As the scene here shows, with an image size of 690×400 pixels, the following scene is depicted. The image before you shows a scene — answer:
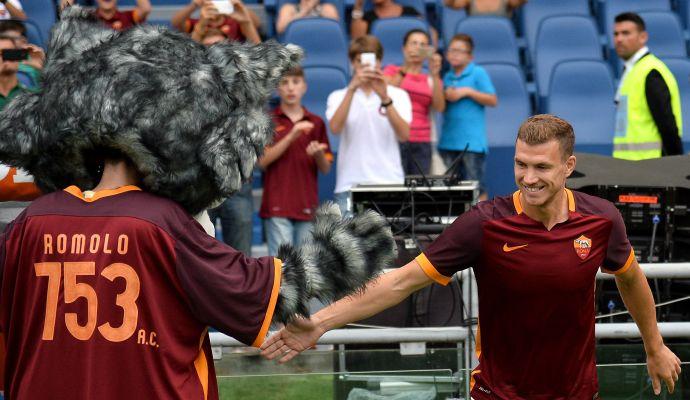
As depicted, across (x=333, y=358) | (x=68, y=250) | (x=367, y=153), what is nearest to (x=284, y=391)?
(x=333, y=358)

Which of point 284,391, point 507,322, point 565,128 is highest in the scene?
point 565,128

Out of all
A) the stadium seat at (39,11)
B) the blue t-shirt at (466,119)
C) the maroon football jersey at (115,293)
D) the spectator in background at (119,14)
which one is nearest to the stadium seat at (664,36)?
the blue t-shirt at (466,119)

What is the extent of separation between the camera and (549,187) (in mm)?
4008

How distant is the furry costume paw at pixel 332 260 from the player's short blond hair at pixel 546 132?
2.58ft

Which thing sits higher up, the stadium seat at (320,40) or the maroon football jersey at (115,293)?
the stadium seat at (320,40)

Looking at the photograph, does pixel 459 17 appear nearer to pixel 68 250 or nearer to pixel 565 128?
pixel 565 128

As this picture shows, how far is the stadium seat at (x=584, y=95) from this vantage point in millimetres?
10023

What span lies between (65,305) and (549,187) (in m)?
1.71

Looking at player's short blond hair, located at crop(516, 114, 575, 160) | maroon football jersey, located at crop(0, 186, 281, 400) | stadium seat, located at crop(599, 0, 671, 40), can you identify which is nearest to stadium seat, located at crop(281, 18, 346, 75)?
stadium seat, located at crop(599, 0, 671, 40)

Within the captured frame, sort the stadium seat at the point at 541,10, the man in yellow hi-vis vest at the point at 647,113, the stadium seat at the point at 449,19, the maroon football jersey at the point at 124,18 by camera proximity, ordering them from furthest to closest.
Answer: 1. the stadium seat at the point at 541,10
2. the stadium seat at the point at 449,19
3. the maroon football jersey at the point at 124,18
4. the man in yellow hi-vis vest at the point at 647,113

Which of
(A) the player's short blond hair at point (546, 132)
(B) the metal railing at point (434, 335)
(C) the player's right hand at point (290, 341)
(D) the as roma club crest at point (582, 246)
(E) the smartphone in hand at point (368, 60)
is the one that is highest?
(E) the smartphone in hand at point (368, 60)

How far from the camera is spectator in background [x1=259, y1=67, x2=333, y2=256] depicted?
25.6ft

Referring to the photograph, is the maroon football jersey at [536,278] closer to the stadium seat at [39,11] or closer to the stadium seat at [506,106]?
the stadium seat at [506,106]

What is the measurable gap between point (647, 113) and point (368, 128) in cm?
192
